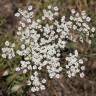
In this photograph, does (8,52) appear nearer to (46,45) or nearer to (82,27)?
(46,45)

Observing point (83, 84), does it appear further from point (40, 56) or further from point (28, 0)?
point (28, 0)

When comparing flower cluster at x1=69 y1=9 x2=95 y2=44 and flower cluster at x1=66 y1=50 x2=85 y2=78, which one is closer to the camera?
flower cluster at x1=66 y1=50 x2=85 y2=78

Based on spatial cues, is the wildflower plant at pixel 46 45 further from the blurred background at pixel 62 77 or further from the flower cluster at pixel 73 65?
the blurred background at pixel 62 77

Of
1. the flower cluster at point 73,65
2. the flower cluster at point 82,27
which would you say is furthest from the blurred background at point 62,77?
the flower cluster at point 73,65

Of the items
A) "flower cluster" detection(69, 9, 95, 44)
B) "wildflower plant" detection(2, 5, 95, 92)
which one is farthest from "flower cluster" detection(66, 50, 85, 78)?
"flower cluster" detection(69, 9, 95, 44)

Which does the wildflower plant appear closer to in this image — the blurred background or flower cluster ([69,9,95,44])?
flower cluster ([69,9,95,44])

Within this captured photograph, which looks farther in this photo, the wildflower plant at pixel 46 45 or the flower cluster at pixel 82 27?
the flower cluster at pixel 82 27

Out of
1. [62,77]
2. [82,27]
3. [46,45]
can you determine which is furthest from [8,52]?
[82,27]

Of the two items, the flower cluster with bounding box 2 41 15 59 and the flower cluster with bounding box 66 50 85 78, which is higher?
the flower cluster with bounding box 2 41 15 59
